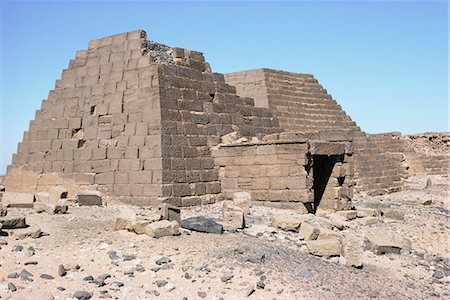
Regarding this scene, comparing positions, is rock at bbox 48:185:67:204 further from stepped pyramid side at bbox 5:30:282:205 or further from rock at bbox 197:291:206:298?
rock at bbox 197:291:206:298

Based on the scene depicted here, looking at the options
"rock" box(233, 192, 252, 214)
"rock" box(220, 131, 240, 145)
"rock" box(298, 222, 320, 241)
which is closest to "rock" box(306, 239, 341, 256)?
"rock" box(298, 222, 320, 241)

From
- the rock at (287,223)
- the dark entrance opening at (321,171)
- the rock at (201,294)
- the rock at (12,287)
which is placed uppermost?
the dark entrance opening at (321,171)

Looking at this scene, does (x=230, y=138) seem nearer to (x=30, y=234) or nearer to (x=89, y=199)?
(x=89, y=199)

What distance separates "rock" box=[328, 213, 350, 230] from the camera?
32.4ft

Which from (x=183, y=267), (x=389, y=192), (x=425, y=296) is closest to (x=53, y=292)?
(x=183, y=267)

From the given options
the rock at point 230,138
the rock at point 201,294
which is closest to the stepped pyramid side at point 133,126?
the rock at point 230,138

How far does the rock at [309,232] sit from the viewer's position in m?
8.12

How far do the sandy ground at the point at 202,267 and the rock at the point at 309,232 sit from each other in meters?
0.16

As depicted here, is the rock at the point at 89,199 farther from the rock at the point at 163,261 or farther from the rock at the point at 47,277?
the rock at the point at 47,277

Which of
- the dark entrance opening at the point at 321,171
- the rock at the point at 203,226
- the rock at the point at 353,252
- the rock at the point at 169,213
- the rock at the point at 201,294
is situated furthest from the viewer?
the dark entrance opening at the point at 321,171

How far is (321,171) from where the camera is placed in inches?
489

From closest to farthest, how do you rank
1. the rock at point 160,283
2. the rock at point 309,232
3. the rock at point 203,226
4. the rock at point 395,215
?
the rock at point 160,283 → the rock at point 309,232 → the rock at point 203,226 → the rock at point 395,215

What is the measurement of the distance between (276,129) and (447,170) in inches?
671

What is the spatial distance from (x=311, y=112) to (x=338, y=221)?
1247cm
